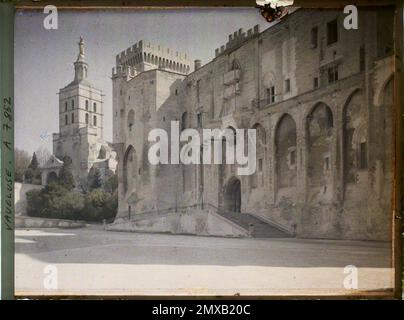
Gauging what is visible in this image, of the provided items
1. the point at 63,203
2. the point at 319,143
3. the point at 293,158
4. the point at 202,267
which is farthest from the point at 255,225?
the point at 63,203

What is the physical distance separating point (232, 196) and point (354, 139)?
196 centimetres

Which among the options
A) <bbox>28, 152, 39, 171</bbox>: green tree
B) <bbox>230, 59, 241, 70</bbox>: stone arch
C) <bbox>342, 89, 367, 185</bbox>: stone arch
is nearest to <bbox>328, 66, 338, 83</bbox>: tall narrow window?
<bbox>342, 89, 367, 185</bbox>: stone arch

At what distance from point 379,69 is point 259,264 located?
321cm

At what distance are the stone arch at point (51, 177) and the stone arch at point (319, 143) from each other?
3.71 m

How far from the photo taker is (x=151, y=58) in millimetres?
6484

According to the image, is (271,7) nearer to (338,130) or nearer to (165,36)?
(165,36)

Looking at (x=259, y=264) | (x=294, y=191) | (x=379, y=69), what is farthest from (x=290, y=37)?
(x=259, y=264)

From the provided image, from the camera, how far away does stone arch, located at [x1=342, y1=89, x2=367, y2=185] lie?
251 inches

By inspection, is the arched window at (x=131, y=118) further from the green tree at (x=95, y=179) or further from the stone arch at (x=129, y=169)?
the green tree at (x=95, y=179)

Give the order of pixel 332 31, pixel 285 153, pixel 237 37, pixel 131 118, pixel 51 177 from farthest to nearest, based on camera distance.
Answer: pixel 131 118, pixel 285 153, pixel 51 177, pixel 237 37, pixel 332 31

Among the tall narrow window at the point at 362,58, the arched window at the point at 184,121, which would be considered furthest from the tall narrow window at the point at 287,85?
the arched window at the point at 184,121

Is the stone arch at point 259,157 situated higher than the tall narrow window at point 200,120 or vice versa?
the tall narrow window at point 200,120

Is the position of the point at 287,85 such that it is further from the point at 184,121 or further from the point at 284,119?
the point at 184,121

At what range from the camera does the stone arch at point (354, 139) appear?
638 centimetres
